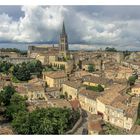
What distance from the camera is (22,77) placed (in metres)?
25.6

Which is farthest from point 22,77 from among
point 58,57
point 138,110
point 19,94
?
point 138,110

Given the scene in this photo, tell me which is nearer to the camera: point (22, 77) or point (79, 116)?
point (79, 116)

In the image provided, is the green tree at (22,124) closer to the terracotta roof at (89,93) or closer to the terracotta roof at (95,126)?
the terracotta roof at (95,126)

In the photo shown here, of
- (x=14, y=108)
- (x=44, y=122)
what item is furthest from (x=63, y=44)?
(x=44, y=122)

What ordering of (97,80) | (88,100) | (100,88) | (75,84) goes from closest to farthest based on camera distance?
1. (88,100)
2. (100,88)
3. (75,84)
4. (97,80)

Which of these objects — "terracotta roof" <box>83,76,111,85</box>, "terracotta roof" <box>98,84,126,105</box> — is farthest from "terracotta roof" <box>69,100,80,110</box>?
"terracotta roof" <box>83,76,111,85</box>

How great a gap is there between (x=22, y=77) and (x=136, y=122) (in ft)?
40.3

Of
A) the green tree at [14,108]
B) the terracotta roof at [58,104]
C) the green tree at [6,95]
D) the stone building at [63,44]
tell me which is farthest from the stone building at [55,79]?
the green tree at [14,108]

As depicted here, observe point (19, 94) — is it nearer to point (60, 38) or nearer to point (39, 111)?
point (39, 111)

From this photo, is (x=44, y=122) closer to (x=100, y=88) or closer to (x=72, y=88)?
(x=72, y=88)

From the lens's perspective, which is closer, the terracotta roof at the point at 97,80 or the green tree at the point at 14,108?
the green tree at the point at 14,108

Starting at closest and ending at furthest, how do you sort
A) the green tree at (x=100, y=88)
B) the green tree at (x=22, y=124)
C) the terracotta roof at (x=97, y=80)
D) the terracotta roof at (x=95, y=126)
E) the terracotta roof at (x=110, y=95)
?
1. the green tree at (x=22, y=124)
2. the terracotta roof at (x=95, y=126)
3. the terracotta roof at (x=110, y=95)
4. the green tree at (x=100, y=88)
5. the terracotta roof at (x=97, y=80)

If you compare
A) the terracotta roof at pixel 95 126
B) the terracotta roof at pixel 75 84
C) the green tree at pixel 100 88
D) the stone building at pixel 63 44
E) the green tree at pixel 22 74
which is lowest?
the terracotta roof at pixel 95 126

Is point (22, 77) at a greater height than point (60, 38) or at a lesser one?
lesser
